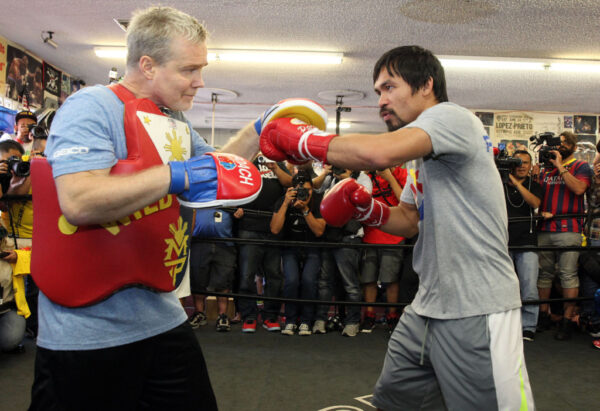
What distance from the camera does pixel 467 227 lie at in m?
1.44

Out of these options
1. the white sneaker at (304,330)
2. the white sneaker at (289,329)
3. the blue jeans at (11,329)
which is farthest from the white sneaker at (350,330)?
the blue jeans at (11,329)

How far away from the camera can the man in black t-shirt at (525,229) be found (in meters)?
3.80

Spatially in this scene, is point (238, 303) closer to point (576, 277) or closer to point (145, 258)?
point (576, 277)

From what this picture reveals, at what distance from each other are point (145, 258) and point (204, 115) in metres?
9.78

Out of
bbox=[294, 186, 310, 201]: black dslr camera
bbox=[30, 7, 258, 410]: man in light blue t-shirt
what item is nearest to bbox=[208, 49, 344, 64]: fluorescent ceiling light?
bbox=[294, 186, 310, 201]: black dslr camera

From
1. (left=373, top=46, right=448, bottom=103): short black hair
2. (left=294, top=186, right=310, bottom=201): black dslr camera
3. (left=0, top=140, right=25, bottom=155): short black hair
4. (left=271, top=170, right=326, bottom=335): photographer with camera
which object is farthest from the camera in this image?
(left=271, top=170, right=326, bottom=335): photographer with camera

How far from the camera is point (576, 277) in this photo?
3.98 m

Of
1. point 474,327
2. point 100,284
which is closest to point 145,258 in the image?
point 100,284

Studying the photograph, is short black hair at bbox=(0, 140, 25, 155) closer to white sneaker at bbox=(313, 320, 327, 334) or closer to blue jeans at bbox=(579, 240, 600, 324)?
white sneaker at bbox=(313, 320, 327, 334)

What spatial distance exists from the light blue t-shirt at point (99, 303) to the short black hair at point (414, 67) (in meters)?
0.92

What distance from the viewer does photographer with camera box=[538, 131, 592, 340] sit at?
Result: 13.0 feet

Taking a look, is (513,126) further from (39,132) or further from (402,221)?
(39,132)

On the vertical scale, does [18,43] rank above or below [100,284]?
Answer: above

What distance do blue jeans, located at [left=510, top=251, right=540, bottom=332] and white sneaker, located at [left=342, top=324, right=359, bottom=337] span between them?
1351 millimetres
